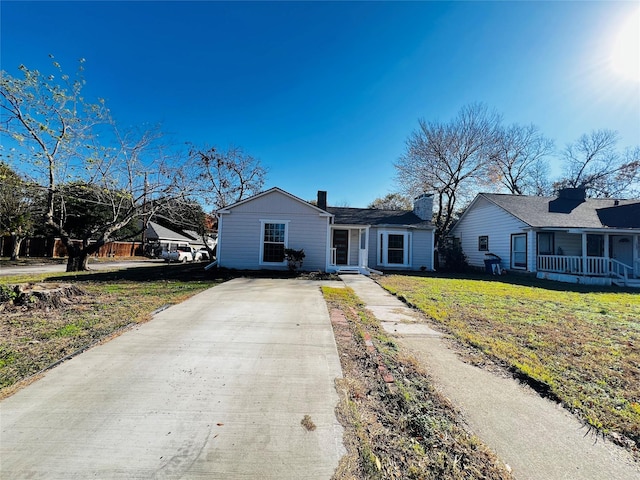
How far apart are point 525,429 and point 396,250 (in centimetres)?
1407

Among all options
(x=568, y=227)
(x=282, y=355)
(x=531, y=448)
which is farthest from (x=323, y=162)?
(x=531, y=448)

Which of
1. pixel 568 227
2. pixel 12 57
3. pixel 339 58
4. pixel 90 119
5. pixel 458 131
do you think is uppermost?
pixel 458 131

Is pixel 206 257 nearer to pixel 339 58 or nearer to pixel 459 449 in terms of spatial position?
pixel 339 58

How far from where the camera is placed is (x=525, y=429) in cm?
218

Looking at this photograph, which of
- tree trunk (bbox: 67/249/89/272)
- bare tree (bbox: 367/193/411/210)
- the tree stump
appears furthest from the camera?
bare tree (bbox: 367/193/411/210)

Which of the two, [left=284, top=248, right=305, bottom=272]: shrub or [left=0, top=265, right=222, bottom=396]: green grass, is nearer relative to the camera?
[left=0, top=265, right=222, bottom=396]: green grass

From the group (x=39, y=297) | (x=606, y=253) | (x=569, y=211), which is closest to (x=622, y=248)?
(x=569, y=211)

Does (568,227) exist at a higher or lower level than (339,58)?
lower

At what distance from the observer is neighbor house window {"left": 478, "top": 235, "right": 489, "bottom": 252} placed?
1722cm

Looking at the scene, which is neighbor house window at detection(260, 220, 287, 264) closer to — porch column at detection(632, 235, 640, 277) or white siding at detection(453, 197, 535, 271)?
white siding at detection(453, 197, 535, 271)

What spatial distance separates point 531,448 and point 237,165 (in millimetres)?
23056

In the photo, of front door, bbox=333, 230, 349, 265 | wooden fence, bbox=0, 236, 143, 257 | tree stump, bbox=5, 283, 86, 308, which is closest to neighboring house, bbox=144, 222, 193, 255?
wooden fence, bbox=0, 236, 143, 257

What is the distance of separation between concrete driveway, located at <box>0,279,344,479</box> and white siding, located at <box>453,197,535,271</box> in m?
14.8

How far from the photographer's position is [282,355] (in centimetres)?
349
